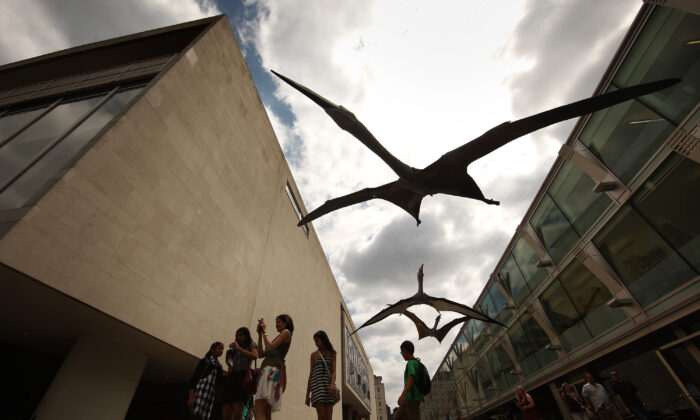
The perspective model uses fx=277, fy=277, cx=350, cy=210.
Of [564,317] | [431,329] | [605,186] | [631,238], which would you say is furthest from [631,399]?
[431,329]

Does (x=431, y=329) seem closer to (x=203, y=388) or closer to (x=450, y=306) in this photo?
(x=450, y=306)

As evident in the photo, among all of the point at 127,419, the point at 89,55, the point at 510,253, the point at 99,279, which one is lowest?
the point at 127,419

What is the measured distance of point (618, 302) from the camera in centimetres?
924

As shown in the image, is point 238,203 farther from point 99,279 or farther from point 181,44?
point 181,44

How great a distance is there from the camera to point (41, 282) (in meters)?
3.66

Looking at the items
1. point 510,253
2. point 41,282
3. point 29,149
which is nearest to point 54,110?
point 29,149

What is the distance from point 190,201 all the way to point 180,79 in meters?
2.90

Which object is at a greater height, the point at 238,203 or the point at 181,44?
the point at 181,44

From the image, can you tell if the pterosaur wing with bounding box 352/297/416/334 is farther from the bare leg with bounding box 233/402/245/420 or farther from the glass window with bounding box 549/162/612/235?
the bare leg with bounding box 233/402/245/420

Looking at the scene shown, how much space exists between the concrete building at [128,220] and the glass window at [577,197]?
1216cm

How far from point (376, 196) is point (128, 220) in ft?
19.5

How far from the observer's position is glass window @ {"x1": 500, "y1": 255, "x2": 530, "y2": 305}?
1622 centimetres

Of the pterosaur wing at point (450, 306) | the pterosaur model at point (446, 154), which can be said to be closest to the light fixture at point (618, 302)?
the pterosaur wing at point (450, 306)

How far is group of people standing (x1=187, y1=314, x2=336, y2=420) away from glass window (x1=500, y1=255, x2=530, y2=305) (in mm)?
15988
